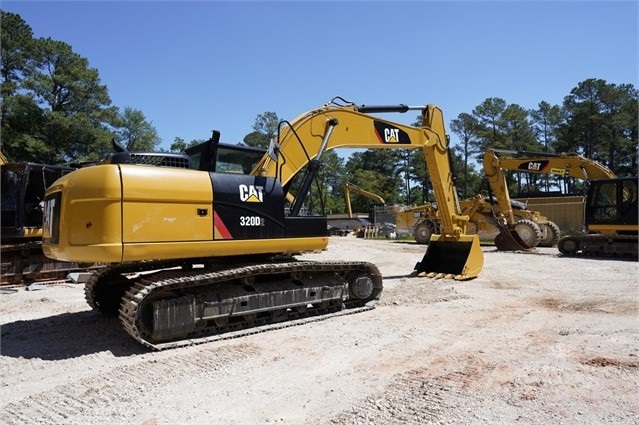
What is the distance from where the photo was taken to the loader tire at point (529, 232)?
62.5ft

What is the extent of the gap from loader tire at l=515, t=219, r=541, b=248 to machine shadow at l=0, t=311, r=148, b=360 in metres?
16.4

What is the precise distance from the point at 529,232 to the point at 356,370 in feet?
53.8

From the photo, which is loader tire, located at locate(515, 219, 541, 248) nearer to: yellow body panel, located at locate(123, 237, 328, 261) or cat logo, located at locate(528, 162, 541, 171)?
cat logo, located at locate(528, 162, 541, 171)

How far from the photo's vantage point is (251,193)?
259 inches

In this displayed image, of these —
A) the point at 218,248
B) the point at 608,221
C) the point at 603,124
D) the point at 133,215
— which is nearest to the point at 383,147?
the point at 218,248

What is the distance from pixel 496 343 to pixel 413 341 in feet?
3.12

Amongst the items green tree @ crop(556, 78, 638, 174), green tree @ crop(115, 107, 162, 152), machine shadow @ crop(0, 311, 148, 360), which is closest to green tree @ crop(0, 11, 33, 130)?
green tree @ crop(115, 107, 162, 152)

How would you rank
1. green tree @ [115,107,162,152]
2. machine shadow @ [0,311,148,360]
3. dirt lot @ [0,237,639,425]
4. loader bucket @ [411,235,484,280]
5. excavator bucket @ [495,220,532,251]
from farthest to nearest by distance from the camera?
green tree @ [115,107,162,152]
excavator bucket @ [495,220,532,251]
loader bucket @ [411,235,484,280]
machine shadow @ [0,311,148,360]
dirt lot @ [0,237,639,425]

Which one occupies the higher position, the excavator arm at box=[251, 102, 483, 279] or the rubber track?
the excavator arm at box=[251, 102, 483, 279]

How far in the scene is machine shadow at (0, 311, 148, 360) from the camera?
5644 mm

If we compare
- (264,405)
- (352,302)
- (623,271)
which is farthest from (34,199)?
(623,271)

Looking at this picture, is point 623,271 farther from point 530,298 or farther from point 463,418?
point 463,418

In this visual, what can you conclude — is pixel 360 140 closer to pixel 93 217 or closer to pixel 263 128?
pixel 93 217

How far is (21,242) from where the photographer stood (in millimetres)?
11414
